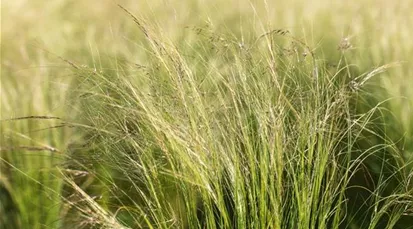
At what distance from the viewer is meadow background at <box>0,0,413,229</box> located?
1.94 meters

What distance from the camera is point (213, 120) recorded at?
1999mm

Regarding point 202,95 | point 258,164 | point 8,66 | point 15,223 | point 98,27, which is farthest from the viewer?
point 98,27

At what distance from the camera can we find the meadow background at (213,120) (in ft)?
6.35

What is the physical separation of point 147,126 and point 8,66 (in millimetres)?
809

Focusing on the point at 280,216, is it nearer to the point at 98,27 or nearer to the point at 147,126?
the point at 147,126

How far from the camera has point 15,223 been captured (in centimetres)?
233

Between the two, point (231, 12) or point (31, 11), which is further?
point (31, 11)

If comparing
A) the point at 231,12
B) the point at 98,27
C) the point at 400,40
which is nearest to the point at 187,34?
the point at 231,12

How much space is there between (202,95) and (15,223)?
27.5 inches

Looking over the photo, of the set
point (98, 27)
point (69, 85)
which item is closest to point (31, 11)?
point (98, 27)

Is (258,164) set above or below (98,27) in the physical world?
below

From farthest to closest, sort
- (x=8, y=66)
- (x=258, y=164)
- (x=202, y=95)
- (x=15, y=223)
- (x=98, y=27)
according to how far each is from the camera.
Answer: (x=98, y=27) < (x=8, y=66) < (x=15, y=223) < (x=202, y=95) < (x=258, y=164)

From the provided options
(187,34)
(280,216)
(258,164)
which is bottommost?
(280,216)

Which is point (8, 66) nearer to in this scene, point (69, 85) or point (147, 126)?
point (69, 85)
